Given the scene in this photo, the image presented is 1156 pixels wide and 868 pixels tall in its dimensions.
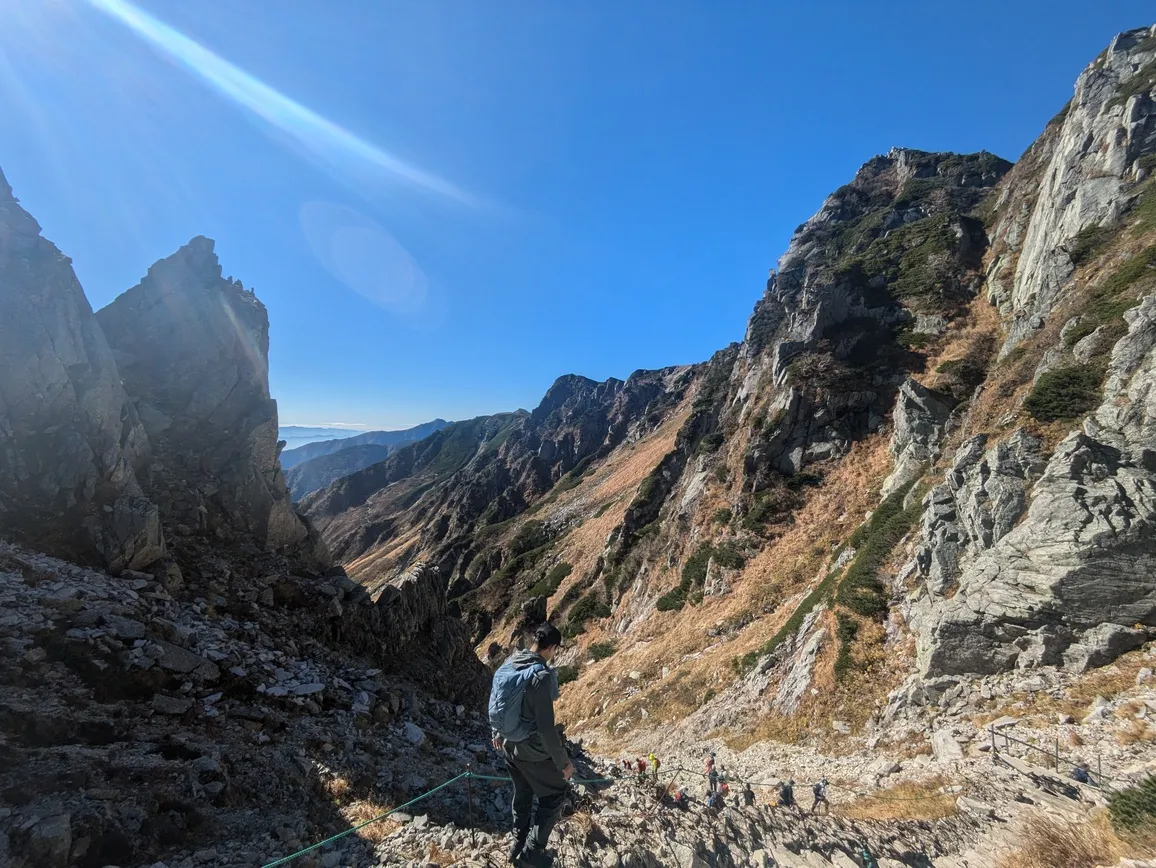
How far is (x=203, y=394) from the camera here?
73.4ft

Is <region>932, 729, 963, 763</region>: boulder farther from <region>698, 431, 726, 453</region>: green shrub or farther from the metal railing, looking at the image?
<region>698, 431, 726, 453</region>: green shrub

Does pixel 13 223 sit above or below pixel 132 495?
above

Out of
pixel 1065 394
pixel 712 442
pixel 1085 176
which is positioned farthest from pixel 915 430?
pixel 712 442

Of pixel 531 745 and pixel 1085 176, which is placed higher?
pixel 1085 176

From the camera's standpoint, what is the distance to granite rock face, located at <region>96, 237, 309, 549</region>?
62.4 ft

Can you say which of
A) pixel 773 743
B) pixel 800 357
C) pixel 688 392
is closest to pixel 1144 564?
pixel 773 743

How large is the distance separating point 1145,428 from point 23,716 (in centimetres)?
2443

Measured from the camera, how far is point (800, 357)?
142 ft

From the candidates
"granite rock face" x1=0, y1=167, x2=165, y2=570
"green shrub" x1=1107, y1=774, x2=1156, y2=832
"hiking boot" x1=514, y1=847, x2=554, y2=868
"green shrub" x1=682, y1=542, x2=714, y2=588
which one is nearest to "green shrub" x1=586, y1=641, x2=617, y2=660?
"green shrub" x1=682, y1=542, x2=714, y2=588

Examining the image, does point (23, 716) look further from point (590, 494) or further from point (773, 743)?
point (590, 494)

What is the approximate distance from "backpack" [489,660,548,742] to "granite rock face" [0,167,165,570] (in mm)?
13930

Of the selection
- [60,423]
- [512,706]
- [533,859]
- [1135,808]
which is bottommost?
[1135,808]

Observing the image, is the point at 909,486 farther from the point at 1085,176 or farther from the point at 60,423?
the point at 60,423

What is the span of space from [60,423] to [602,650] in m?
33.7
